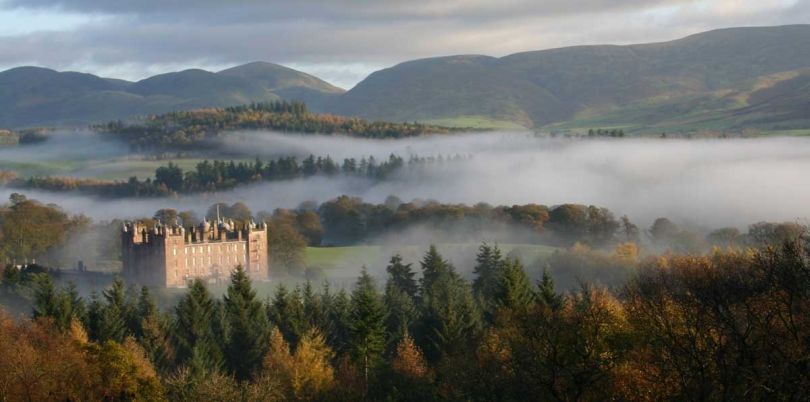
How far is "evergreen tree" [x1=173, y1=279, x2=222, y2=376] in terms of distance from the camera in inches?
3364

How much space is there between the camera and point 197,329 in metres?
91.5

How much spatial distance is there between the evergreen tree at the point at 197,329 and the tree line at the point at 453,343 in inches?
5.8

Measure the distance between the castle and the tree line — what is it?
28.4m

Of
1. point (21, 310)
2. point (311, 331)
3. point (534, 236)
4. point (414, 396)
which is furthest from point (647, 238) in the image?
point (414, 396)

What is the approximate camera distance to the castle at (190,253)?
13862cm

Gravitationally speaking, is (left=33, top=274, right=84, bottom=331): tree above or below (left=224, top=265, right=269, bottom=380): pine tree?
above

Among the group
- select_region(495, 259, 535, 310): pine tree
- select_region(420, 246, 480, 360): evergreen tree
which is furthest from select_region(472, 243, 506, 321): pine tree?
select_region(420, 246, 480, 360): evergreen tree

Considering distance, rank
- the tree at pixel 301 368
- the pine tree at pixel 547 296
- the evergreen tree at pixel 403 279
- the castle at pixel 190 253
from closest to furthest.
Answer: the tree at pixel 301 368 → the pine tree at pixel 547 296 → the evergreen tree at pixel 403 279 → the castle at pixel 190 253

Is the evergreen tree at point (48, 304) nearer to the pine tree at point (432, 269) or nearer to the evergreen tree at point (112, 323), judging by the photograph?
the evergreen tree at point (112, 323)

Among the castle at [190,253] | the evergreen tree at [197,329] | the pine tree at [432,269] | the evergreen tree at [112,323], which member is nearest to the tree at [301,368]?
the evergreen tree at [197,329]

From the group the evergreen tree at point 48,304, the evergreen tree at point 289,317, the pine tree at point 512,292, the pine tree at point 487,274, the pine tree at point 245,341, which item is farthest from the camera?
the pine tree at point 487,274

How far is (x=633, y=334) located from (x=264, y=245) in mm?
96238

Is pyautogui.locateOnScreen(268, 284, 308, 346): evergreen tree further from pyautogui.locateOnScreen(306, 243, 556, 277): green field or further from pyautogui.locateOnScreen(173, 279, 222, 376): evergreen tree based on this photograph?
pyautogui.locateOnScreen(306, 243, 556, 277): green field

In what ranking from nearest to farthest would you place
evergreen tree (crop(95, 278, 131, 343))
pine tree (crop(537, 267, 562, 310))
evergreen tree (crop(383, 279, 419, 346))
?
pine tree (crop(537, 267, 562, 310))
evergreen tree (crop(383, 279, 419, 346))
evergreen tree (crop(95, 278, 131, 343))
